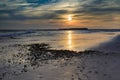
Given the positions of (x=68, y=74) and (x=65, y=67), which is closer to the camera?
(x=68, y=74)

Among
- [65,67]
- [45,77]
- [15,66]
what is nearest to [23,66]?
[15,66]

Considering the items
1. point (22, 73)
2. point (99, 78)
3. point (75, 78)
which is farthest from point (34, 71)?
point (99, 78)

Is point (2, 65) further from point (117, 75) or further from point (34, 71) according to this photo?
point (117, 75)

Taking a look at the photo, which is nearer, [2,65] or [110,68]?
[110,68]

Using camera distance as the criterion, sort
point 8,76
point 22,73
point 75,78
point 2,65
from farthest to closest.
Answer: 1. point 2,65
2. point 22,73
3. point 8,76
4. point 75,78

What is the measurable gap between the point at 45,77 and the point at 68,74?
142cm

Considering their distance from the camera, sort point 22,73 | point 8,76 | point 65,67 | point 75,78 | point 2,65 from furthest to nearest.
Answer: point 2,65, point 65,67, point 22,73, point 8,76, point 75,78

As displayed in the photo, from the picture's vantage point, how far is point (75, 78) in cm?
1227

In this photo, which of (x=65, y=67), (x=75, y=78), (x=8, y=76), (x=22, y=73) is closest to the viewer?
(x=75, y=78)

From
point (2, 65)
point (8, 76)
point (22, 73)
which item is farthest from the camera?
point (2, 65)

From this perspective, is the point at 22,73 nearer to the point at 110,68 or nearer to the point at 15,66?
the point at 15,66

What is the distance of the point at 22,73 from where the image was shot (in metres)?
14.0

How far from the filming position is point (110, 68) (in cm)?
1488

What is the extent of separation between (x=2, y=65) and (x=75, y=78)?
677 cm
